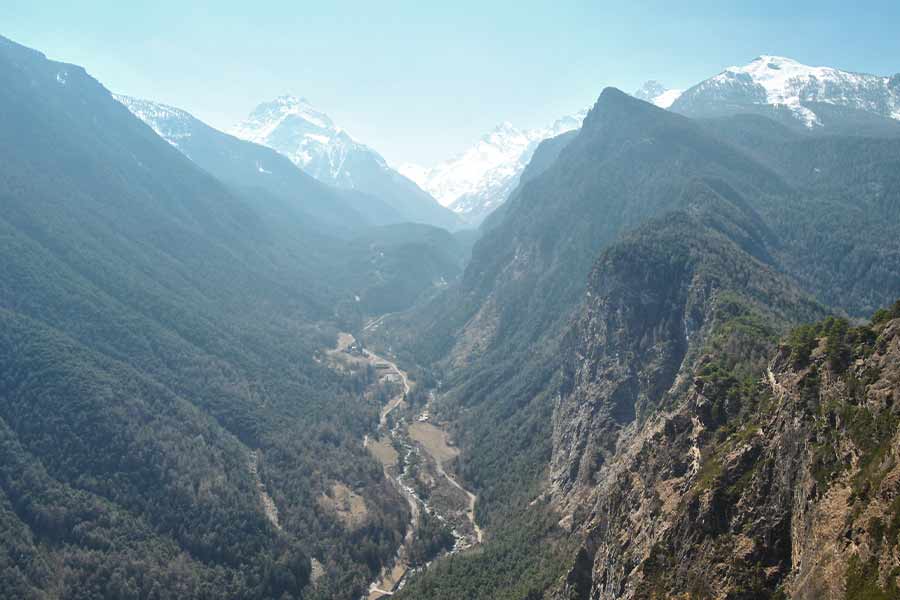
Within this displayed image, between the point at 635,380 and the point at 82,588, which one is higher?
the point at 635,380

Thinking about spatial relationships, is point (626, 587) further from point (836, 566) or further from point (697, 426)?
point (836, 566)

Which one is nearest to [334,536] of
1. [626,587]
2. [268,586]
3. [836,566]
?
[268,586]

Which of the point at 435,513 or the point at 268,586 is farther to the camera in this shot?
the point at 435,513

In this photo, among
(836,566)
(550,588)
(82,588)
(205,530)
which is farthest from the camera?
(205,530)

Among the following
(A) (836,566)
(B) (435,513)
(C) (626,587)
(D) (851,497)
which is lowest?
(B) (435,513)

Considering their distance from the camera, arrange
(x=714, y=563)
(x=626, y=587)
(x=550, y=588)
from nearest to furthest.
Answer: (x=714, y=563), (x=626, y=587), (x=550, y=588)

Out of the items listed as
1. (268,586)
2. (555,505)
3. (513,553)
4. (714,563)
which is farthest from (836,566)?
(268,586)
